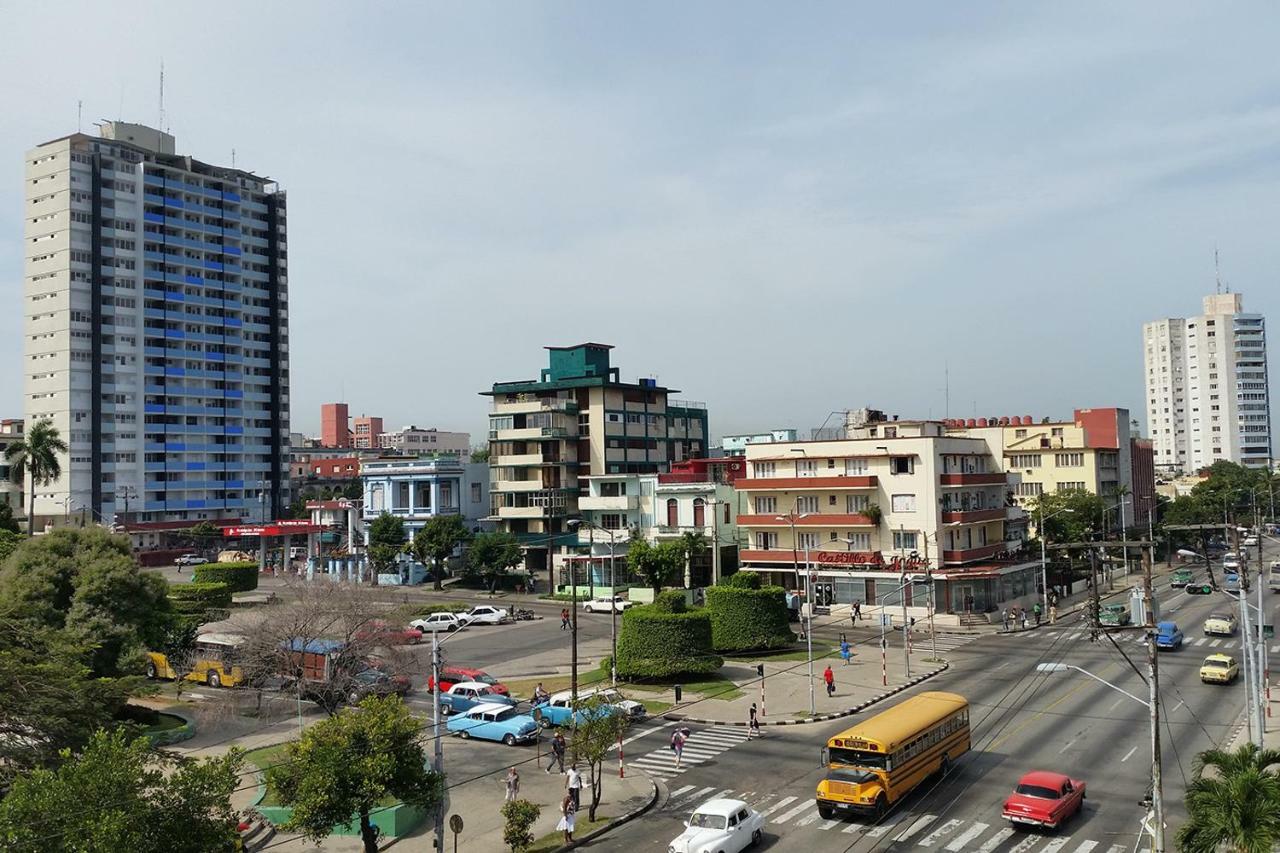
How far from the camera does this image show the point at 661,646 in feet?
169

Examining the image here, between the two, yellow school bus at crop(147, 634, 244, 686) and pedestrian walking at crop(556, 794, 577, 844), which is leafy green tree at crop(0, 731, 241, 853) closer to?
pedestrian walking at crop(556, 794, 577, 844)

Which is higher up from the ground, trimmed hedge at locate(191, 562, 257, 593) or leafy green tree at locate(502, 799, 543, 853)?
trimmed hedge at locate(191, 562, 257, 593)

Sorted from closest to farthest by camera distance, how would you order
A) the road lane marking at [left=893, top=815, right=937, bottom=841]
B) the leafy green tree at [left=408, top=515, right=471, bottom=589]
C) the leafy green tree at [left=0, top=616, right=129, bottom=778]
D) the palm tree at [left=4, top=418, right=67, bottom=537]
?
the leafy green tree at [left=0, top=616, right=129, bottom=778]
the road lane marking at [left=893, top=815, right=937, bottom=841]
the leafy green tree at [left=408, top=515, right=471, bottom=589]
the palm tree at [left=4, top=418, right=67, bottom=537]

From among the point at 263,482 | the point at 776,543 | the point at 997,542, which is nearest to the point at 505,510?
the point at 776,543

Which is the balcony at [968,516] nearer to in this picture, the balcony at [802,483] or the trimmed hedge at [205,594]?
the balcony at [802,483]

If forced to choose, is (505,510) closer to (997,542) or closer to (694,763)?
(997,542)

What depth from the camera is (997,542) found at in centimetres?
8375

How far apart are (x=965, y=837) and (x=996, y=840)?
835 mm

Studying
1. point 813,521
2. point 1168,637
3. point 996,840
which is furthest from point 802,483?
point 996,840

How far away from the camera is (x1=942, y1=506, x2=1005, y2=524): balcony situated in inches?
2987

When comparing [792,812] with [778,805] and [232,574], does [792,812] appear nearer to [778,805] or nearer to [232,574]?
[778,805]

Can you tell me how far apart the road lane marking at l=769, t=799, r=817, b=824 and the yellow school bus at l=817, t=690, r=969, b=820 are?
1.10 m

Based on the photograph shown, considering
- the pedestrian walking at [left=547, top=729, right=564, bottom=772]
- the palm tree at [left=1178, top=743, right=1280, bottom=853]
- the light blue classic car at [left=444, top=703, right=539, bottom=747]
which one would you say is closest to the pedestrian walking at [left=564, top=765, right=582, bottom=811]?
the pedestrian walking at [left=547, top=729, right=564, bottom=772]

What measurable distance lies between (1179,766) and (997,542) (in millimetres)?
50410
